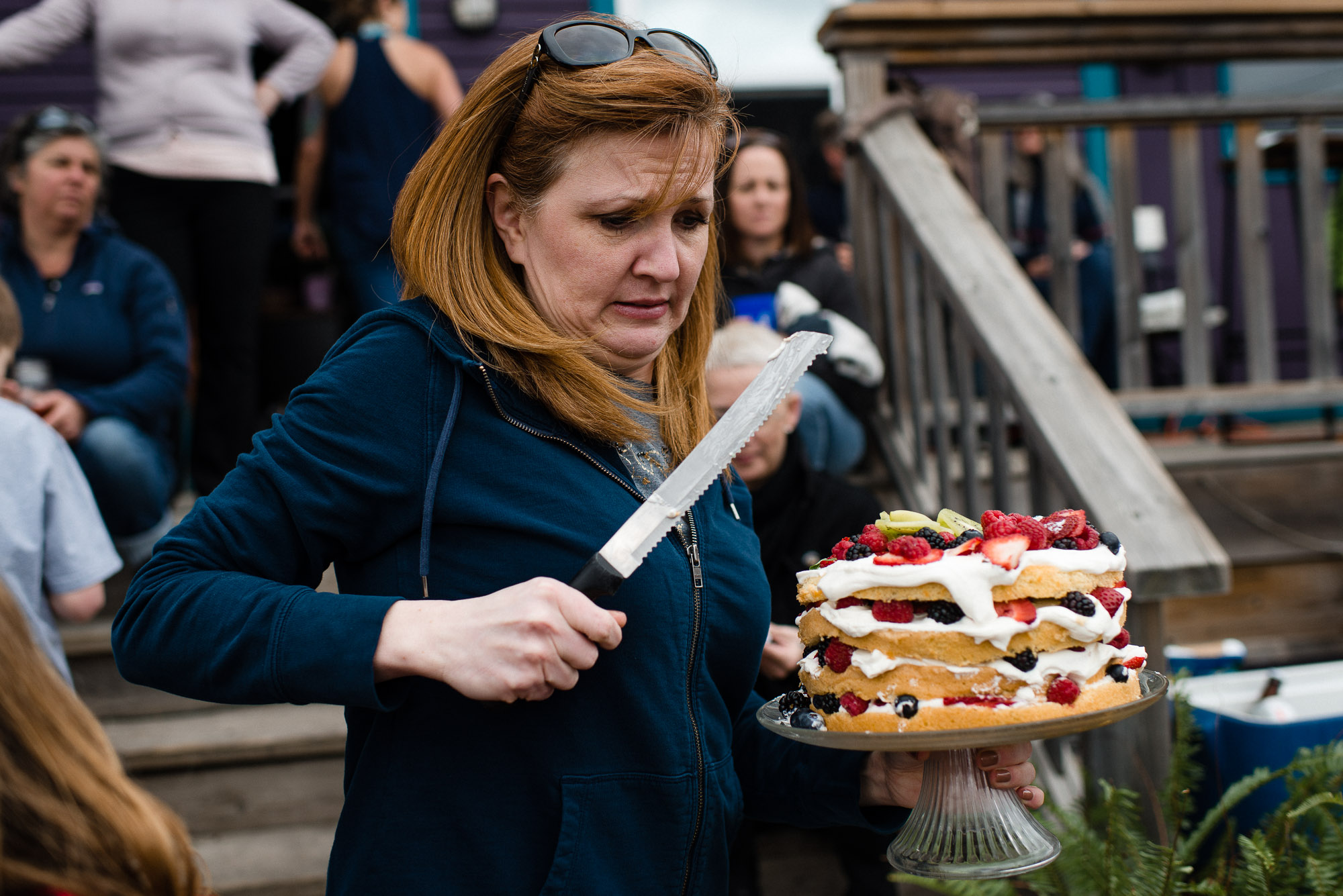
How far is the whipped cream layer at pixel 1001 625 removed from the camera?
55.9 inches

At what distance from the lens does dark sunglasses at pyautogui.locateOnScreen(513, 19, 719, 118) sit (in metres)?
1.37

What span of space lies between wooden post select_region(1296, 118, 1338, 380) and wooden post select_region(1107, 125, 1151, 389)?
70cm

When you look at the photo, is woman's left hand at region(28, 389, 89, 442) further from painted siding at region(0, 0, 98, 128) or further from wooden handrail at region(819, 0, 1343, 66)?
painted siding at region(0, 0, 98, 128)

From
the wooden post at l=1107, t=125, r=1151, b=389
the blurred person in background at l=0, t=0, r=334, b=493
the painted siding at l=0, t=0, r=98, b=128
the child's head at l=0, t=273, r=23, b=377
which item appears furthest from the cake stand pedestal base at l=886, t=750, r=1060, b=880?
the painted siding at l=0, t=0, r=98, b=128

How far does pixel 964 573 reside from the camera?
143 centimetres

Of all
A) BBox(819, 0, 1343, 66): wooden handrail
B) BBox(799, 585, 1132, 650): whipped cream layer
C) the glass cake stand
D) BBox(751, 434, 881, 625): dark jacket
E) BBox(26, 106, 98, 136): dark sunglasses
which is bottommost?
the glass cake stand

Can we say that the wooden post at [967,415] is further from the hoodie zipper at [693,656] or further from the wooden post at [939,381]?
the hoodie zipper at [693,656]

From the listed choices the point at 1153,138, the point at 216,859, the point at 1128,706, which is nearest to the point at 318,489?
the point at 1128,706

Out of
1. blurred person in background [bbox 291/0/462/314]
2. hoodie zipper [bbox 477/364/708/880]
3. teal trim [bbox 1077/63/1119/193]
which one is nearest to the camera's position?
hoodie zipper [bbox 477/364/708/880]

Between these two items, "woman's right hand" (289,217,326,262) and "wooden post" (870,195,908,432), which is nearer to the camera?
"wooden post" (870,195,908,432)

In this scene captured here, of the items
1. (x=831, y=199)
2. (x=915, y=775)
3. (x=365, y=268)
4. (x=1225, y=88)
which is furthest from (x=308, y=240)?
(x=1225, y=88)

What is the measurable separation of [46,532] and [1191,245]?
4.03 metres

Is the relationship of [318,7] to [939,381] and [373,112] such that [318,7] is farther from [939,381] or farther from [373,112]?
[939,381]

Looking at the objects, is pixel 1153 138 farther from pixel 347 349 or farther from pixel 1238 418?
pixel 347 349
